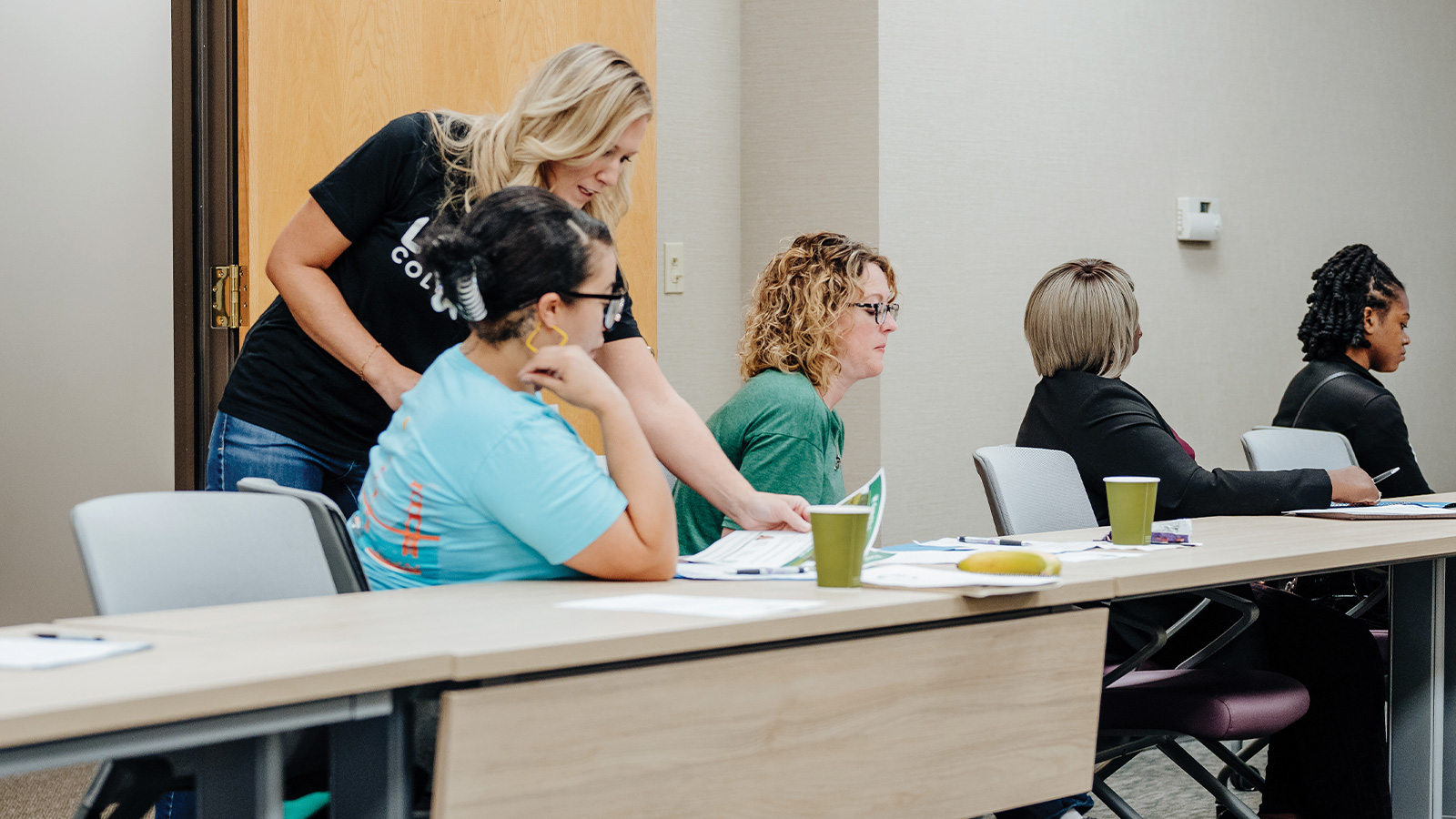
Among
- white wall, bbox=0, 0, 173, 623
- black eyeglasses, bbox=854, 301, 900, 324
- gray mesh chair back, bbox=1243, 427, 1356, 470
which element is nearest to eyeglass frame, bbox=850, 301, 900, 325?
black eyeglasses, bbox=854, 301, 900, 324

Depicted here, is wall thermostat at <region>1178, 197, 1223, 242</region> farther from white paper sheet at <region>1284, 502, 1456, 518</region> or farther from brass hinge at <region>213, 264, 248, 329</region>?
brass hinge at <region>213, 264, 248, 329</region>

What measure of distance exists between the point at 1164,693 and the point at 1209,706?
0.08 meters

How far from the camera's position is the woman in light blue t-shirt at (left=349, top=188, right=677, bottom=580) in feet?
4.95

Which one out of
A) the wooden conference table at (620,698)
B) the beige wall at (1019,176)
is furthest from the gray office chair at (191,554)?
the beige wall at (1019,176)

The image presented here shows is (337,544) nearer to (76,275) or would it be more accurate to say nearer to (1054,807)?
(1054,807)

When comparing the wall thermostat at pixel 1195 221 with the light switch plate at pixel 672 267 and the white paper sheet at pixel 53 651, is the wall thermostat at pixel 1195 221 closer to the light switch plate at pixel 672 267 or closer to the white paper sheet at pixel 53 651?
the light switch plate at pixel 672 267

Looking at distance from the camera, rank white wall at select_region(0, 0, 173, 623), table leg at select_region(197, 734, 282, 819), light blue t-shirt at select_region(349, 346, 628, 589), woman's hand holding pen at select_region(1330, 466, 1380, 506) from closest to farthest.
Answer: table leg at select_region(197, 734, 282, 819), light blue t-shirt at select_region(349, 346, 628, 589), woman's hand holding pen at select_region(1330, 466, 1380, 506), white wall at select_region(0, 0, 173, 623)

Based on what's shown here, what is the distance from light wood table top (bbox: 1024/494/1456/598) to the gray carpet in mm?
737

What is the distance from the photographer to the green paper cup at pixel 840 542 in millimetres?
1504

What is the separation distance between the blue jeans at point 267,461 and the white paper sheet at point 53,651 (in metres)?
0.88

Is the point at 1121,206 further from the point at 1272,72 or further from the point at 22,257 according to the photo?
the point at 22,257

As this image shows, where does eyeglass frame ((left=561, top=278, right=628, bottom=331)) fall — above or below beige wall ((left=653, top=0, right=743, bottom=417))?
below

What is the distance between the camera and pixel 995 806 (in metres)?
1.48

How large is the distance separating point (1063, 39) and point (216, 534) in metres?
3.17
